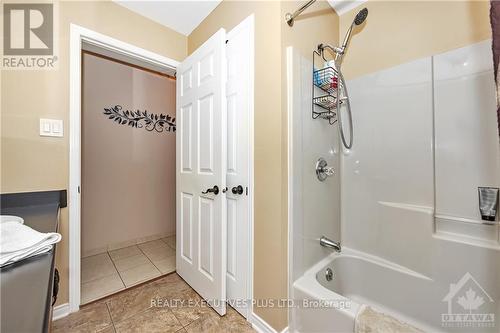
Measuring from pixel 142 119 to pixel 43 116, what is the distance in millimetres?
1415

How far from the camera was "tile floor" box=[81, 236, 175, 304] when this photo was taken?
1.66 meters

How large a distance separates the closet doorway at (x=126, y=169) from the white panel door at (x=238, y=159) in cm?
A: 89

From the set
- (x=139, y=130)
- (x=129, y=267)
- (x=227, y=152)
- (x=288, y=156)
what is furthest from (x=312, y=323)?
(x=139, y=130)

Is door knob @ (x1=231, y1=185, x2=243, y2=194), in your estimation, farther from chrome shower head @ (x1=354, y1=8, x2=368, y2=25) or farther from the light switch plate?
chrome shower head @ (x1=354, y1=8, x2=368, y2=25)

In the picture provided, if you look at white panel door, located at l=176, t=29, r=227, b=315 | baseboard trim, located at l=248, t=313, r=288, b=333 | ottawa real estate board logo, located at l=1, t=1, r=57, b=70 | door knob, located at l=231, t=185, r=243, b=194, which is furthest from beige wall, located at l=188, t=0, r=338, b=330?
ottawa real estate board logo, located at l=1, t=1, r=57, b=70

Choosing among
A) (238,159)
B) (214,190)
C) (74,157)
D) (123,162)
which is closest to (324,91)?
(238,159)

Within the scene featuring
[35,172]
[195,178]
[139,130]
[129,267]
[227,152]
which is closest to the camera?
[35,172]

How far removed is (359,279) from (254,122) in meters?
1.38

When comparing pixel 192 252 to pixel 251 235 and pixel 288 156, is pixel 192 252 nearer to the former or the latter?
pixel 251 235

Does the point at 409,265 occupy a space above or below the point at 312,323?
above

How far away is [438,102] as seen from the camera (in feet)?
4.13

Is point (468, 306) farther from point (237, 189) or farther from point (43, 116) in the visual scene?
point (43, 116)

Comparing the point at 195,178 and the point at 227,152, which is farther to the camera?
the point at 195,178

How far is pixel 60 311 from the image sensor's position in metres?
1.32
